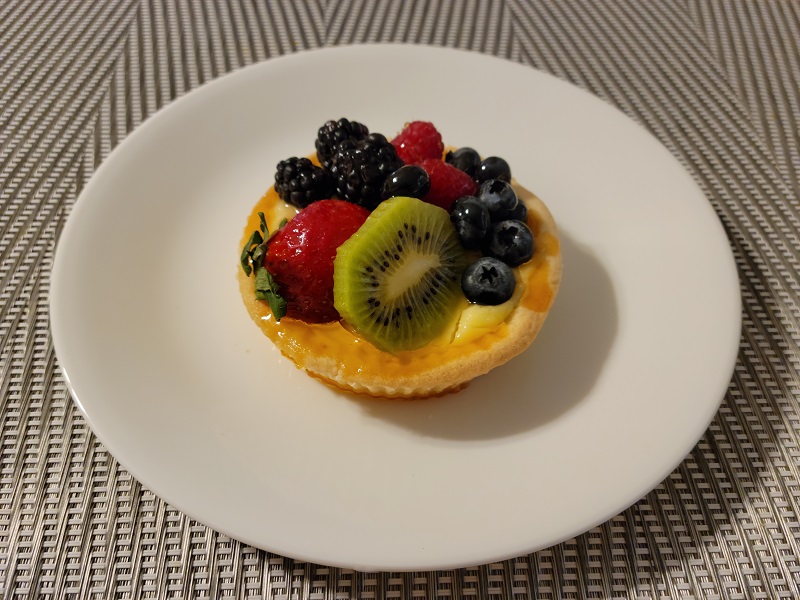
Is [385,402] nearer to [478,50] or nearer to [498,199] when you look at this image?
[498,199]

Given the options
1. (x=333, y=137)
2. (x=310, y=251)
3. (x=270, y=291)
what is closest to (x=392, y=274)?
(x=310, y=251)

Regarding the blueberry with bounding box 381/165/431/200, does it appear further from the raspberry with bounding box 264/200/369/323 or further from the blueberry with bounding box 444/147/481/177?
the blueberry with bounding box 444/147/481/177

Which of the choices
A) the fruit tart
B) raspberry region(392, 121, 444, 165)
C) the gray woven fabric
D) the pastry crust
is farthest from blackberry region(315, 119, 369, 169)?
the gray woven fabric

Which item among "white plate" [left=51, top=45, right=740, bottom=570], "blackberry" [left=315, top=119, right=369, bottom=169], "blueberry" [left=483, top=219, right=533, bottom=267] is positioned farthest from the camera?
"blackberry" [left=315, top=119, right=369, bottom=169]

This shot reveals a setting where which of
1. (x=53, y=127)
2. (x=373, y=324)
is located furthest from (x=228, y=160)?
(x=373, y=324)

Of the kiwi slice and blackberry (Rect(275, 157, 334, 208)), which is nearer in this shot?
the kiwi slice

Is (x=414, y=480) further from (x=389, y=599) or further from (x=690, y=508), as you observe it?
(x=690, y=508)

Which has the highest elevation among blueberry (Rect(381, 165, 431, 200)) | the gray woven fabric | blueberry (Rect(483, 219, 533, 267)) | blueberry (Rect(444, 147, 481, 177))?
blueberry (Rect(381, 165, 431, 200))
